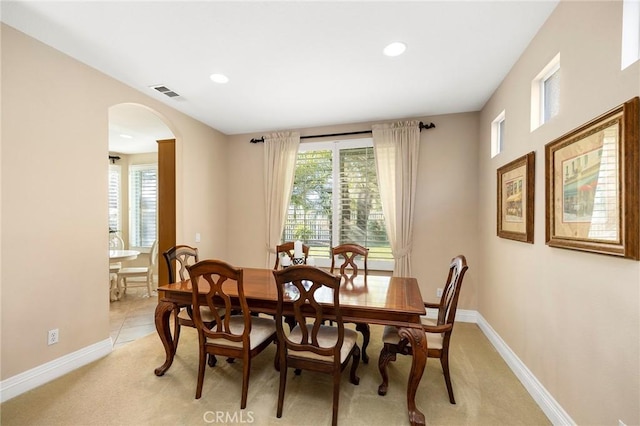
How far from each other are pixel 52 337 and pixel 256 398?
71.0 inches

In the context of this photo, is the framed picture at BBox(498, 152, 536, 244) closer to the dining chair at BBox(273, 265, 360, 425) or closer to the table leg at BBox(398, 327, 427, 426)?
the table leg at BBox(398, 327, 427, 426)

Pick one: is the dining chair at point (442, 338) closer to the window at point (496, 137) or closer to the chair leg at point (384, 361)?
the chair leg at point (384, 361)

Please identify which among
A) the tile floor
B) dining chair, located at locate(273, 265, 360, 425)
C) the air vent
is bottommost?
the tile floor

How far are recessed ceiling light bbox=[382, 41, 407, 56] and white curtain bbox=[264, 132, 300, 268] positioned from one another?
7.20 ft

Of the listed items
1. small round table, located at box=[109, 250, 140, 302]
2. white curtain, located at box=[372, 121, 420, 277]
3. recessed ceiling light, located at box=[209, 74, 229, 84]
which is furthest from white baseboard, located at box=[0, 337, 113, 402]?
white curtain, located at box=[372, 121, 420, 277]

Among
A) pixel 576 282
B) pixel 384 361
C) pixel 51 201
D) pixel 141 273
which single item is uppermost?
pixel 51 201

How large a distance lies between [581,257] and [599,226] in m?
0.26

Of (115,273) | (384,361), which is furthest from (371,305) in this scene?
(115,273)

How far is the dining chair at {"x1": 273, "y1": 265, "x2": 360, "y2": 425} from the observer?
1726 millimetres

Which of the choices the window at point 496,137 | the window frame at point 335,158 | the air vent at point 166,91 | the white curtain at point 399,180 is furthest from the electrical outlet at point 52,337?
the window at point 496,137

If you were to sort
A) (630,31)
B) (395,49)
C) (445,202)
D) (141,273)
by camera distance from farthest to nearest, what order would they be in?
(141,273) → (445,202) → (395,49) → (630,31)

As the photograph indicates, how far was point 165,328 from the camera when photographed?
7.82 feet

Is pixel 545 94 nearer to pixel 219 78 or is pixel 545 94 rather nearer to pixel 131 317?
pixel 219 78

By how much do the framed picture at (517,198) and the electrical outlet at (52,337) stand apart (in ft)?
13.0
